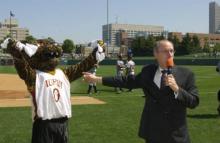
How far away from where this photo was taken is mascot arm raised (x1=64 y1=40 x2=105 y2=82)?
6.52 m

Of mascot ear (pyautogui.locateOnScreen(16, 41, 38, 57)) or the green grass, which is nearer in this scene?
mascot ear (pyautogui.locateOnScreen(16, 41, 38, 57))

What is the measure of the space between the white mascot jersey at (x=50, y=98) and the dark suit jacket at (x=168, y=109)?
1199 millimetres

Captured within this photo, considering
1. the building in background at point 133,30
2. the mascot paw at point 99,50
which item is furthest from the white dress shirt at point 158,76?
the building in background at point 133,30

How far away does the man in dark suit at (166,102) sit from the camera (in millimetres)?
5016

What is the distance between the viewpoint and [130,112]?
47.9ft

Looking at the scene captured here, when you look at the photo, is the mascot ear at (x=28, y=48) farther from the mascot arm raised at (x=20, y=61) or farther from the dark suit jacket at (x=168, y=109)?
the dark suit jacket at (x=168, y=109)

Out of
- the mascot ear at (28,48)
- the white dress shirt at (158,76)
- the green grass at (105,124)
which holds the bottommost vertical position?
the green grass at (105,124)

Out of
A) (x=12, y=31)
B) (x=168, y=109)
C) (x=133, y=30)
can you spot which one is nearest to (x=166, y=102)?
(x=168, y=109)

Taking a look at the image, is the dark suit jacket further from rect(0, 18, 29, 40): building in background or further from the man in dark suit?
rect(0, 18, 29, 40): building in background

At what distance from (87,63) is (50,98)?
2.98 ft

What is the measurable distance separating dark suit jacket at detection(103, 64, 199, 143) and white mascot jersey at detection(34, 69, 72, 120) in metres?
1.20

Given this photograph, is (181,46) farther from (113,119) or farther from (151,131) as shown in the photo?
(151,131)

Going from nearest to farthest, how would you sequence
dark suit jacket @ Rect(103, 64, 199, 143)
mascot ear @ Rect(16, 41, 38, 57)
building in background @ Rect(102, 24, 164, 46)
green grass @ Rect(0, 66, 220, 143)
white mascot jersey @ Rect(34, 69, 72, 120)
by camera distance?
dark suit jacket @ Rect(103, 64, 199, 143) < white mascot jersey @ Rect(34, 69, 72, 120) < mascot ear @ Rect(16, 41, 38, 57) < green grass @ Rect(0, 66, 220, 143) < building in background @ Rect(102, 24, 164, 46)

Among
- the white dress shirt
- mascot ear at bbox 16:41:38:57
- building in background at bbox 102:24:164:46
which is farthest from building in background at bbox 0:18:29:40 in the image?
building in background at bbox 102:24:164:46
